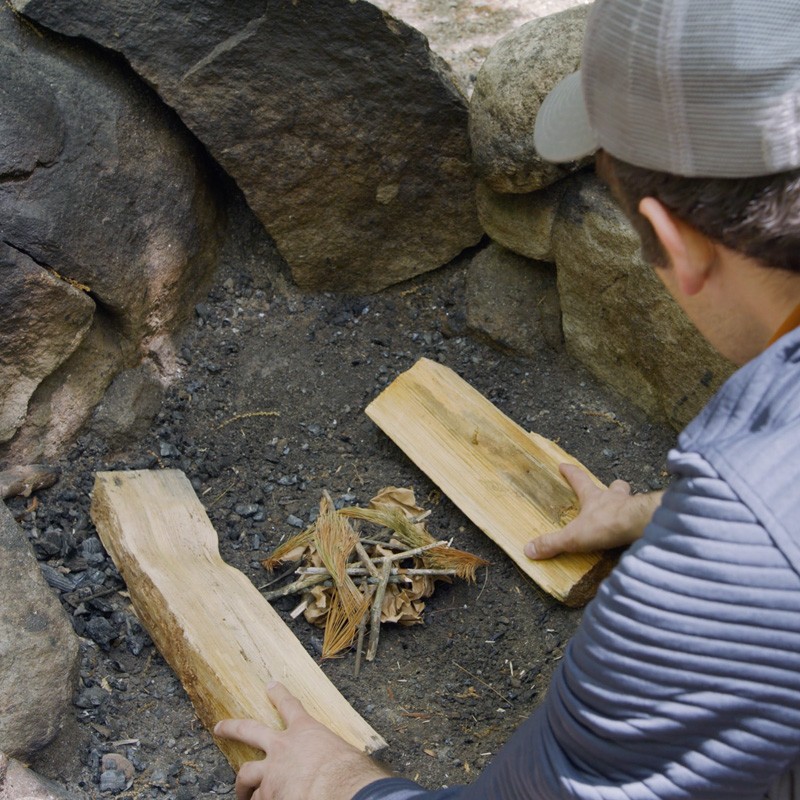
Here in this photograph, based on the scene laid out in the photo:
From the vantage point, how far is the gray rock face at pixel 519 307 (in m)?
3.58

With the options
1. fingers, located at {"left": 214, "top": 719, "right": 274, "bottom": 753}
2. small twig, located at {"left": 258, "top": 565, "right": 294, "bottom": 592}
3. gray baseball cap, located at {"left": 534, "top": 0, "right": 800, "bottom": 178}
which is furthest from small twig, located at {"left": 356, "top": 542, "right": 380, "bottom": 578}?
gray baseball cap, located at {"left": 534, "top": 0, "right": 800, "bottom": 178}

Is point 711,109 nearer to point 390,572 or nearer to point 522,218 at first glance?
point 390,572

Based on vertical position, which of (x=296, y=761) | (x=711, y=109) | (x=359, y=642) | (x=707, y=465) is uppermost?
(x=711, y=109)

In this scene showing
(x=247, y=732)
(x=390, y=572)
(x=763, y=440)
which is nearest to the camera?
(x=763, y=440)

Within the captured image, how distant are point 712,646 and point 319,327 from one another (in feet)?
8.92

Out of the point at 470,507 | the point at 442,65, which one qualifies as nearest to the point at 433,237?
the point at 442,65

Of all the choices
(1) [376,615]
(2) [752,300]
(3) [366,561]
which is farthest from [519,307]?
(2) [752,300]

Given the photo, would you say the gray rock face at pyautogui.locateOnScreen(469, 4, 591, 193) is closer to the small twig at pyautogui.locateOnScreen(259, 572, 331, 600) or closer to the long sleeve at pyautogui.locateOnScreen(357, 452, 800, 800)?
the small twig at pyautogui.locateOnScreen(259, 572, 331, 600)

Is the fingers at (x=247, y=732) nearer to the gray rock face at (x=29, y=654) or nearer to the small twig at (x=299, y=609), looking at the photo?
the gray rock face at (x=29, y=654)

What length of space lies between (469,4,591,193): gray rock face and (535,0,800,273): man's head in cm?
179

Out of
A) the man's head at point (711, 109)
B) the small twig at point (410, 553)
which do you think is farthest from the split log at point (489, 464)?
the man's head at point (711, 109)

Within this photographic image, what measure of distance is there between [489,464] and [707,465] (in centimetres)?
194

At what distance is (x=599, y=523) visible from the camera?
267cm

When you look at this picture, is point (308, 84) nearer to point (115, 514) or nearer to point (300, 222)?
point (300, 222)
